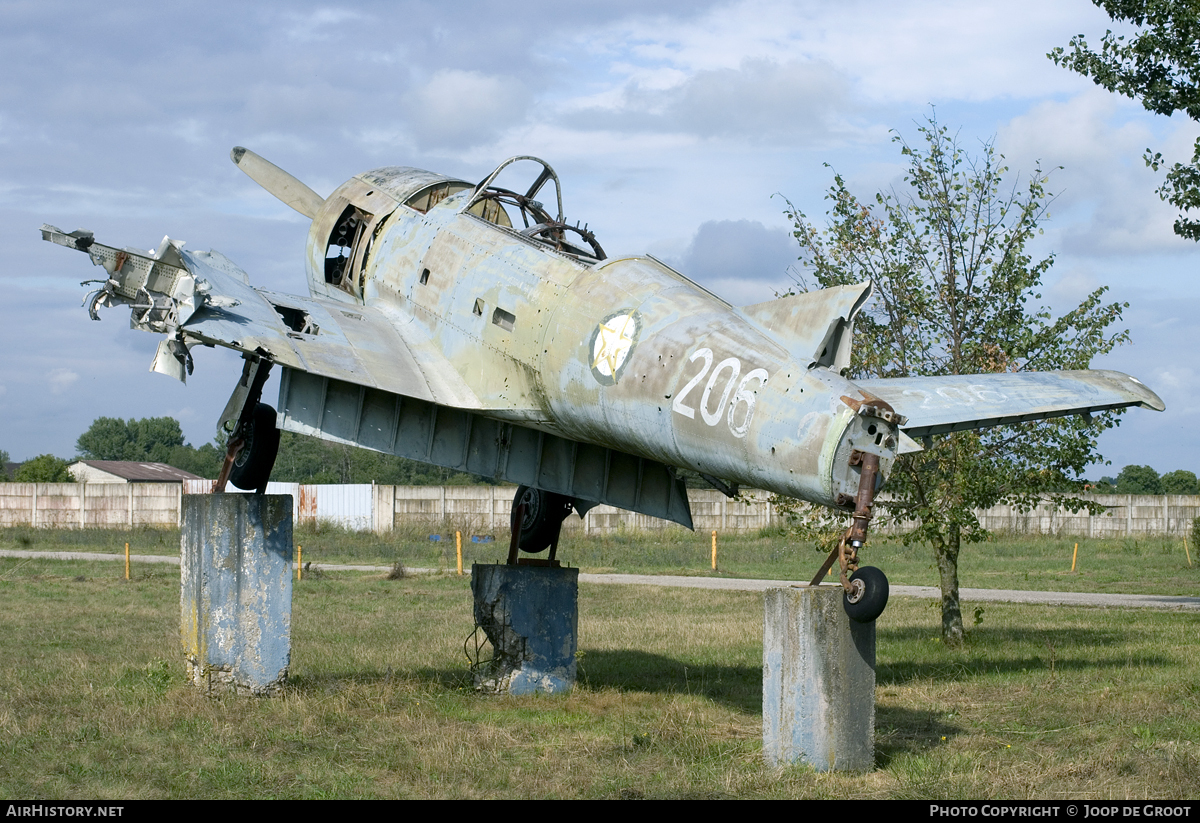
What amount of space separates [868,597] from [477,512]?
46083mm

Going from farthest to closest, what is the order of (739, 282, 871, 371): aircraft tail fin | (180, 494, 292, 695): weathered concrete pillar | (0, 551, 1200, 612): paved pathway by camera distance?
(0, 551, 1200, 612): paved pathway → (180, 494, 292, 695): weathered concrete pillar → (739, 282, 871, 371): aircraft tail fin

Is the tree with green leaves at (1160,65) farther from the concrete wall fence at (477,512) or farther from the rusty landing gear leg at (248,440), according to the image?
the concrete wall fence at (477,512)

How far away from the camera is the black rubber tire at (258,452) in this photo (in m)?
13.1

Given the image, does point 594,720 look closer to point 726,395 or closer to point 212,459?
point 726,395

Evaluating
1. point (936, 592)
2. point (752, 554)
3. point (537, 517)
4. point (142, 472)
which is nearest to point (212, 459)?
point (142, 472)

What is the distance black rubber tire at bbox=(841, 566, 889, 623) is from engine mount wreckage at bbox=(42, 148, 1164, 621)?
0.06ft

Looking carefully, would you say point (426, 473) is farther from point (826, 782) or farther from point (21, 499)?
point (826, 782)

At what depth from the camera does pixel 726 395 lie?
980 centimetres

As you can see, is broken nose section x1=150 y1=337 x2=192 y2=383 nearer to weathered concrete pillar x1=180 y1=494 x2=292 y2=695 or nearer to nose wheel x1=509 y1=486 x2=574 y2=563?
weathered concrete pillar x1=180 y1=494 x2=292 y2=695

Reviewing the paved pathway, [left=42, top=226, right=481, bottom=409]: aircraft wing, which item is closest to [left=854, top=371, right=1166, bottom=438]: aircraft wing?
[left=42, top=226, right=481, bottom=409]: aircraft wing

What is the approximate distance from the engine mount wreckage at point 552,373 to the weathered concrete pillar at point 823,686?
54 centimetres

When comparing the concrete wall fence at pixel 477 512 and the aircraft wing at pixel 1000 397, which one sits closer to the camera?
the aircraft wing at pixel 1000 397

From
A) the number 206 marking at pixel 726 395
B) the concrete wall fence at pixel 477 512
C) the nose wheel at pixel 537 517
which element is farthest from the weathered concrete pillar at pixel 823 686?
the concrete wall fence at pixel 477 512

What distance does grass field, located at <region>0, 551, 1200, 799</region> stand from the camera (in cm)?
912
